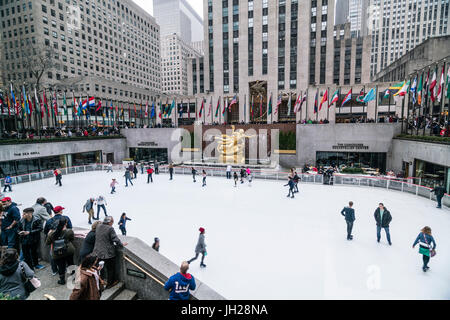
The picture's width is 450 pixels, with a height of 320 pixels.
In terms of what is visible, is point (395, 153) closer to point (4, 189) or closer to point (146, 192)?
point (146, 192)

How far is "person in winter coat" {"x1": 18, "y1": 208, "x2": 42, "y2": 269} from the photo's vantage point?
536 cm

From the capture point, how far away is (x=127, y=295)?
491 cm

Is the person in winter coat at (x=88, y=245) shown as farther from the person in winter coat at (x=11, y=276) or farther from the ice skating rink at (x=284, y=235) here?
the ice skating rink at (x=284, y=235)

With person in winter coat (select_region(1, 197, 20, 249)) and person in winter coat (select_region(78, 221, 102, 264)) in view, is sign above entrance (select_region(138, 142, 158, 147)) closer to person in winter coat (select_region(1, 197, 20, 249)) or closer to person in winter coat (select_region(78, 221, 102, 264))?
person in winter coat (select_region(1, 197, 20, 249))

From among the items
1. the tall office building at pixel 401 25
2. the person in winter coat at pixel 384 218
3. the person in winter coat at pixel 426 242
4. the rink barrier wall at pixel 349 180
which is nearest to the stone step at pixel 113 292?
the person in winter coat at pixel 426 242

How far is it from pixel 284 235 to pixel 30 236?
808cm

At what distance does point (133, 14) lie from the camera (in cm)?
7981

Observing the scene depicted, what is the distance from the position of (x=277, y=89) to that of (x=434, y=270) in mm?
40077

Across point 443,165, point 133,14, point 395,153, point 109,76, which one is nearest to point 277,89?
point 395,153

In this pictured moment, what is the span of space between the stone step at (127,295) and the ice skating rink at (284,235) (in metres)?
2.23

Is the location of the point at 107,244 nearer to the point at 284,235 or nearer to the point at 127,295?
the point at 127,295

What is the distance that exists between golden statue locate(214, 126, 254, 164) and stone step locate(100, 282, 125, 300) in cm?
2073
